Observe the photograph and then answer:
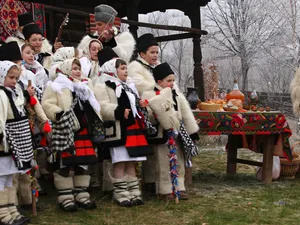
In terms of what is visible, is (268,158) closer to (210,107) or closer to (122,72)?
(210,107)

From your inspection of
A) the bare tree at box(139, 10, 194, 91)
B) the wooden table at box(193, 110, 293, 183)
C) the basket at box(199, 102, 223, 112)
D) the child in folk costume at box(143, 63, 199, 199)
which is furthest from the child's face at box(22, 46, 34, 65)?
the bare tree at box(139, 10, 194, 91)

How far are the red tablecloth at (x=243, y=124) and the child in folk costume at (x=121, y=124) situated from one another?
111cm

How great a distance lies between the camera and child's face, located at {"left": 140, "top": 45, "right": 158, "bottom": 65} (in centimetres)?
499

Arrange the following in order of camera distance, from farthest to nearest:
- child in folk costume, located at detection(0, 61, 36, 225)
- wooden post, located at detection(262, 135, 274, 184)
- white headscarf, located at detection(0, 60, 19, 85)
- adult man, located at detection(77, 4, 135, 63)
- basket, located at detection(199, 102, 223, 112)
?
wooden post, located at detection(262, 135, 274, 184), basket, located at detection(199, 102, 223, 112), adult man, located at detection(77, 4, 135, 63), white headscarf, located at detection(0, 60, 19, 85), child in folk costume, located at detection(0, 61, 36, 225)

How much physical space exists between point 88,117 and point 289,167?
125 inches

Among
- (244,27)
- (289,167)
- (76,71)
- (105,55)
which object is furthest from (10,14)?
(244,27)

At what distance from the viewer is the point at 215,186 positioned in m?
5.73

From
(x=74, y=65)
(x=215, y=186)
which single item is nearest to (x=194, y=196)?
(x=215, y=186)

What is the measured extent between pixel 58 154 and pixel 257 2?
53.9ft

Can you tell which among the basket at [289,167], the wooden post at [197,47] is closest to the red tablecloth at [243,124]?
the basket at [289,167]

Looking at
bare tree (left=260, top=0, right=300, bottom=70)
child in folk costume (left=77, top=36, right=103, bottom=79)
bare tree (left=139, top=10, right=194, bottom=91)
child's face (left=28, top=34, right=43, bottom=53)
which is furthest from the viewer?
bare tree (left=139, top=10, right=194, bottom=91)

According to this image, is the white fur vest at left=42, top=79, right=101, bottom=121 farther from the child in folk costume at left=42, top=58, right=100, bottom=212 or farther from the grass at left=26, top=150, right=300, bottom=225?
the grass at left=26, top=150, right=300, bottom=225

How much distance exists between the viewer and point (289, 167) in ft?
20.2

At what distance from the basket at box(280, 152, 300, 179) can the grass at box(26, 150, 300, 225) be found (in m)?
0.13
